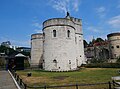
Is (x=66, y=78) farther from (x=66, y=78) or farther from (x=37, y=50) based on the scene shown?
(x=37, y=50)

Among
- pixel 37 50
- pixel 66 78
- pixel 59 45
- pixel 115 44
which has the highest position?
pixel 115 44

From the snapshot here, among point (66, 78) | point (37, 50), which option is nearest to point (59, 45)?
point (66, 78)

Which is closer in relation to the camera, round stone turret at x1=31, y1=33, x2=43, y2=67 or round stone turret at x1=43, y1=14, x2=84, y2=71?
round stone turret at x1=43, y1=14, x2=84, y2=71

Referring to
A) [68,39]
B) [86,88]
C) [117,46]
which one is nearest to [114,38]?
[117,46]

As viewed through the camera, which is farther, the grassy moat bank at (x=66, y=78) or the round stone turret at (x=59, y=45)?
the round stone turret at (x=59, y=45)

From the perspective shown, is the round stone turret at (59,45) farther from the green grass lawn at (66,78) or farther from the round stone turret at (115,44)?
the round stone turret at (115,44)

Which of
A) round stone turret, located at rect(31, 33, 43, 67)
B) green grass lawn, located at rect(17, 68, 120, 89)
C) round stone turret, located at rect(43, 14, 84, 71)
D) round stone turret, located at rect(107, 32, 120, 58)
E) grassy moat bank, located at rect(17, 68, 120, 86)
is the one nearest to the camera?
grassy moat bank, located at rect(17, 68, 120, 86)

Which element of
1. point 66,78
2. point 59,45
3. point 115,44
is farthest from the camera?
point 115,44

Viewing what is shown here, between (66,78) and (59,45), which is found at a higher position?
(59,45)

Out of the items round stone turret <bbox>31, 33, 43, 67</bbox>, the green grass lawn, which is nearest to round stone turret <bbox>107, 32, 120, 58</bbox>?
round stone turret <bbox>31, 33, 43, 67</bbox>

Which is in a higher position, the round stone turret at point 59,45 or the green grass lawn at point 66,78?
the round stone turret at point 59,45

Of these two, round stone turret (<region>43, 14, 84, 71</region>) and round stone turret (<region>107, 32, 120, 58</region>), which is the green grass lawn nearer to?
round stone turret (<region>43, 14, 84, 71</region>)

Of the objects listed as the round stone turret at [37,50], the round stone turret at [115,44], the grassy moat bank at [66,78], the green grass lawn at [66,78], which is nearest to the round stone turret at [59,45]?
the green grass lawn at [66,78]

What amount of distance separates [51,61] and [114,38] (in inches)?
1644
